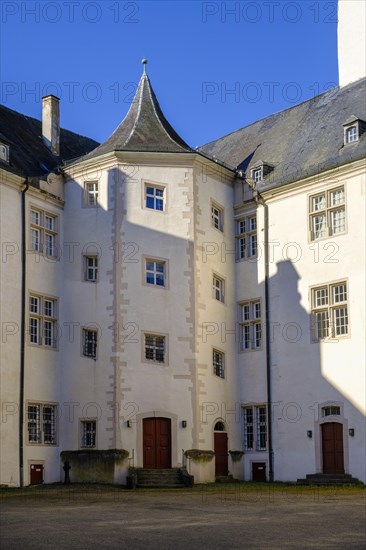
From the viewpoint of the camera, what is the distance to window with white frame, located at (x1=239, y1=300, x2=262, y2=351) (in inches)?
1257

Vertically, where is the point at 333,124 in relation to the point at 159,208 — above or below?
above

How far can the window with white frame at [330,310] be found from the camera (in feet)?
96.1

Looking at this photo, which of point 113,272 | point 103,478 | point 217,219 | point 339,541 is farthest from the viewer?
point 217,219

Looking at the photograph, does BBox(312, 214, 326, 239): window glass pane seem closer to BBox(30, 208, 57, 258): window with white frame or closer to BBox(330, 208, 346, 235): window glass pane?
BBox(330, 208, 346, 235): window glass pane

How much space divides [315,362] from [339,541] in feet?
53.7

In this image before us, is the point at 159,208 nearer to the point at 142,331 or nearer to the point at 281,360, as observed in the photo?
the point at 142,331

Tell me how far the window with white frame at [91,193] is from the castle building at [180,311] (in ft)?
0.18

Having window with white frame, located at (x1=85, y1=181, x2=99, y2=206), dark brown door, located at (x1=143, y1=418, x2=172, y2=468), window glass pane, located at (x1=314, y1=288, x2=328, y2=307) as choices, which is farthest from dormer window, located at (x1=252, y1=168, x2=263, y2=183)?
dark brown door, located at (x1=143, y1=418, x2=172, y2=468)

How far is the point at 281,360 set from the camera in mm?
30750

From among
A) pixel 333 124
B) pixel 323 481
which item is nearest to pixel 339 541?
pixel 323 481

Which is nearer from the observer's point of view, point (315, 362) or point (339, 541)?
point (339, 541)

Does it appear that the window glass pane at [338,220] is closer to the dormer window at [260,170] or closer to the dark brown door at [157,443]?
the dormer window at [260,170]

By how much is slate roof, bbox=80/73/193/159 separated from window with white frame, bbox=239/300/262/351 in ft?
20.2

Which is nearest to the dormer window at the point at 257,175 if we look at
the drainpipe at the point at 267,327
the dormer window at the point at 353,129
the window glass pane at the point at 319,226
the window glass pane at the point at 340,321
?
the drainpipe at the point at 267,327
